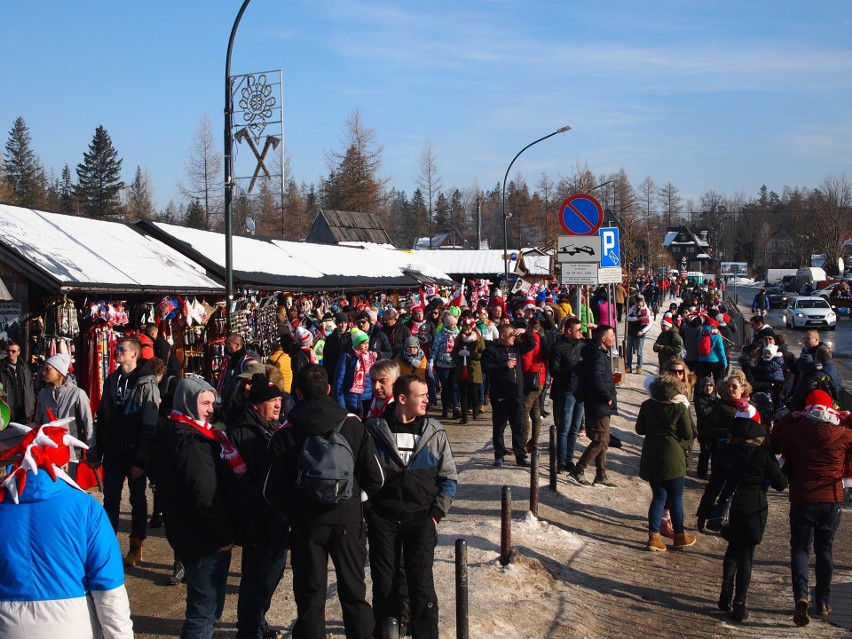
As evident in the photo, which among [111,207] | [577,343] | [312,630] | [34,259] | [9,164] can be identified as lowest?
[312,630]

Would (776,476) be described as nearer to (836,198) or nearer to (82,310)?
(82,310)

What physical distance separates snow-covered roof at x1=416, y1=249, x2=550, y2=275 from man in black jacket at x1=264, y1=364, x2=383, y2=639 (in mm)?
36013

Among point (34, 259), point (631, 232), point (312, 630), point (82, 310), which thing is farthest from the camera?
point (631, 232)

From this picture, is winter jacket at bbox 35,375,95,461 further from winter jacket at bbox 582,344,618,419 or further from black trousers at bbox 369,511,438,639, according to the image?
winter jacket at bbox 582,344,618,419

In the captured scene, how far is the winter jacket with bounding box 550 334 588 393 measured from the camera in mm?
10727

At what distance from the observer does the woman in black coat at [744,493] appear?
22.6 feet

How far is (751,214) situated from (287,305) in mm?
140210

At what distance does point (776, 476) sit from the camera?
22.9 ft

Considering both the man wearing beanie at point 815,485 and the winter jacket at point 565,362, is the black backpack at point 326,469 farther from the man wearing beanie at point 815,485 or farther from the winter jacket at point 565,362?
the winter jacket at point 565,362

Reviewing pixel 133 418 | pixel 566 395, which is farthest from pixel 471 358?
pixel 133 418

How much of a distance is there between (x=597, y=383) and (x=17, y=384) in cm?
713

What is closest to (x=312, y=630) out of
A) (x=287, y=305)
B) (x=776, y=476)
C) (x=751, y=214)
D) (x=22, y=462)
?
(x=22, y=462)

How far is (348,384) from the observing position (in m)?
11.2

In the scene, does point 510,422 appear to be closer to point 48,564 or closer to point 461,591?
point 461,591
